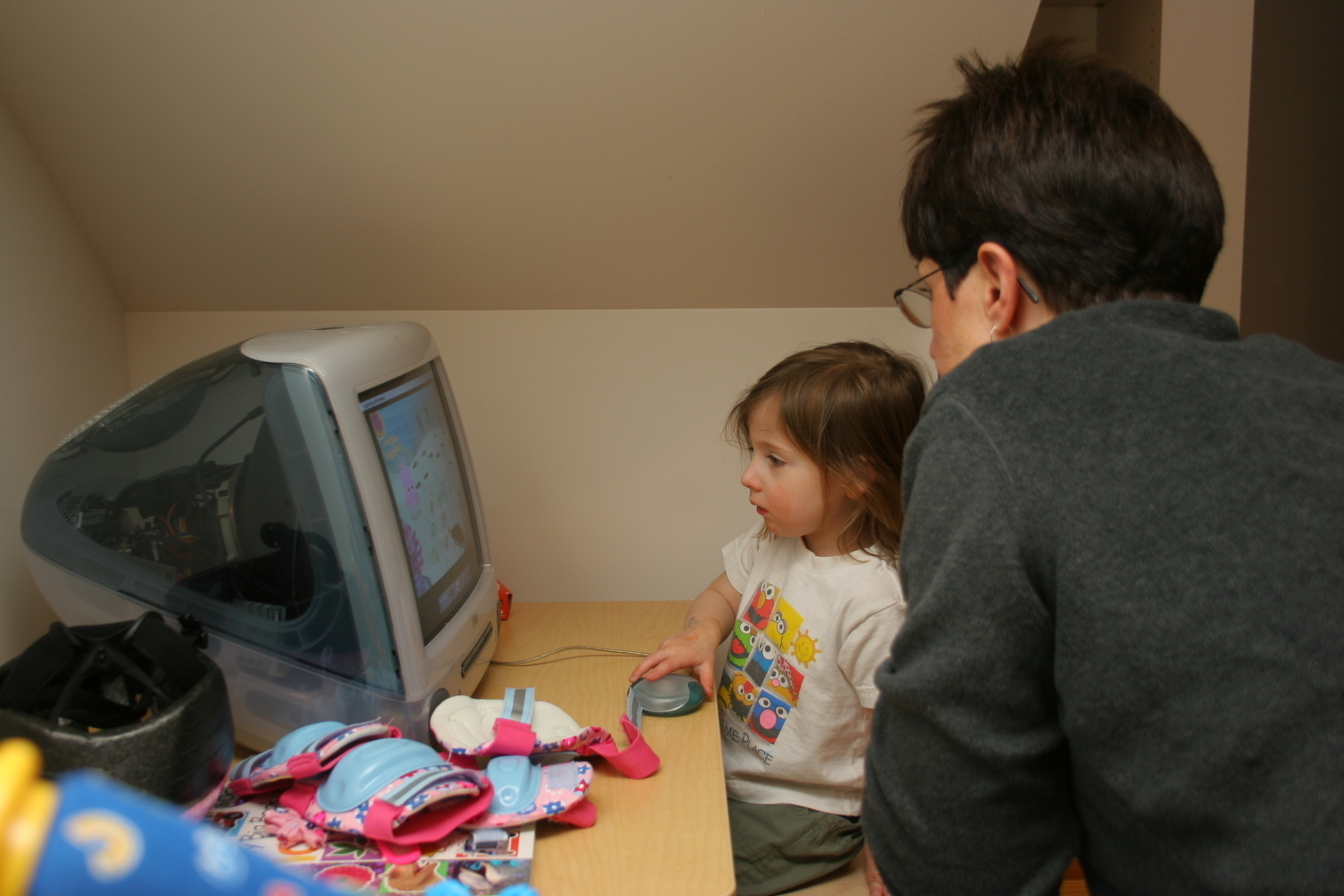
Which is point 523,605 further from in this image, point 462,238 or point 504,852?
point 504,852

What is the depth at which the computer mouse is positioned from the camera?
3.71 feet

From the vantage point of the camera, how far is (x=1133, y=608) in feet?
1.72

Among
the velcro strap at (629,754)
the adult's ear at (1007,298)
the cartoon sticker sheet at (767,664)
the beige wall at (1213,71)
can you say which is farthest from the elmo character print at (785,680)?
the beige wall at (1213,71)

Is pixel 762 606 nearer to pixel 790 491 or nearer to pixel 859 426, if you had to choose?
pixel 790 491

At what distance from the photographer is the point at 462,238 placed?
1472 millimetres

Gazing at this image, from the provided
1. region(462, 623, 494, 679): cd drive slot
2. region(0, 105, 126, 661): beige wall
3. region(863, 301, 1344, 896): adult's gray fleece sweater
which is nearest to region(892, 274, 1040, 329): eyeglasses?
region(863, 301, 1344, 896): adult's gray fleece sweater

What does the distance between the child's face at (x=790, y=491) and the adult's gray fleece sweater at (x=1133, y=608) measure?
23.9 inches

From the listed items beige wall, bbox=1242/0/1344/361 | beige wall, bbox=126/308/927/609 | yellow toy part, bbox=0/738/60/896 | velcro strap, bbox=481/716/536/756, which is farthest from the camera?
beige wall, bbox=1242/0/1344/361

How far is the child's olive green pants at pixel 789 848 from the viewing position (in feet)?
3.81

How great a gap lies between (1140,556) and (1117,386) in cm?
11

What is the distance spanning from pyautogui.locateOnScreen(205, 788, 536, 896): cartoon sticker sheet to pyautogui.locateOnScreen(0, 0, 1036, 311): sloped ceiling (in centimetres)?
91

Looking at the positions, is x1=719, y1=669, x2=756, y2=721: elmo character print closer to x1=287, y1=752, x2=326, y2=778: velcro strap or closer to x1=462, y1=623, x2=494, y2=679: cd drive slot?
x1=462, y1=623, x2=494, y2=679: cd drive slot

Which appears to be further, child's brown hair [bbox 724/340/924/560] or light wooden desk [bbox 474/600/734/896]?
child's brown hair [bbox 724/340/924/560]

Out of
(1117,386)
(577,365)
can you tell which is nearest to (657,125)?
(577,365)
